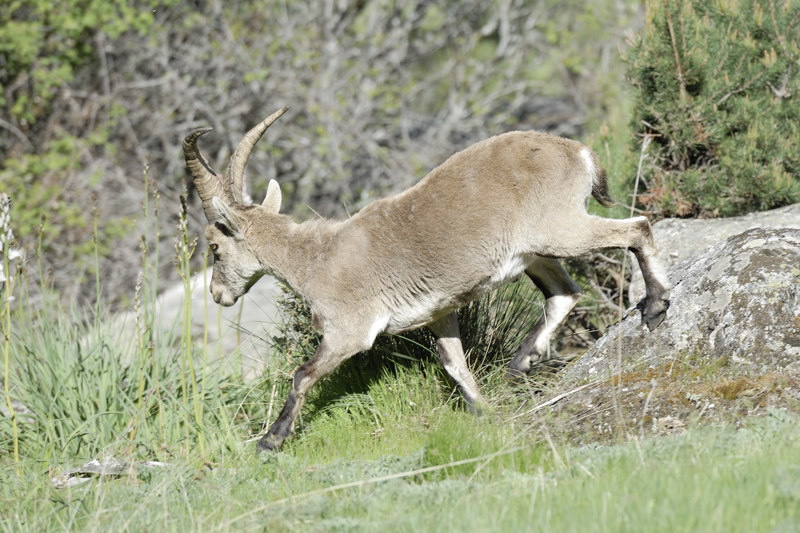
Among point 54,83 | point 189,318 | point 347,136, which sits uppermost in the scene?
point 54,83

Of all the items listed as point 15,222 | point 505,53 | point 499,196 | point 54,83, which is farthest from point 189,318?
point 505,53

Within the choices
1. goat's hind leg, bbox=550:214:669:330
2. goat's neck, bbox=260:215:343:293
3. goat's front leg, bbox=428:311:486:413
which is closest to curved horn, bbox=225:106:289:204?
goat's neck, bbox=260:215:343:293

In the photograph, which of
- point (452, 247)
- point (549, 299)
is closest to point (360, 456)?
point (452, 247)

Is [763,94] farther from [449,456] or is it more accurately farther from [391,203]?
[449,456]

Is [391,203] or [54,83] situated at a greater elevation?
[54,83]

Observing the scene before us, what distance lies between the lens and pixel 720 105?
754 cm

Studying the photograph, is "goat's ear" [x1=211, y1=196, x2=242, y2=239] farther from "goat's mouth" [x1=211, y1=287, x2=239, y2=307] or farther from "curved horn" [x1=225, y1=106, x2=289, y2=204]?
"goat's mouth" [x1=211, y1=287, x2=239, y2=307]

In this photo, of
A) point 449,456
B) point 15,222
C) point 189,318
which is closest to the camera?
point 449,456

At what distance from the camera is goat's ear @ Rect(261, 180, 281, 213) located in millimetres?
7195

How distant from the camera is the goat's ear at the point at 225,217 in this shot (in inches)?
260

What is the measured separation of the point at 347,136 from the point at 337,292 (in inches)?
351

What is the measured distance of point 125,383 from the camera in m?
7.34

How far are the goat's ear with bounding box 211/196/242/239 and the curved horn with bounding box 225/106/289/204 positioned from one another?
6.2 inches

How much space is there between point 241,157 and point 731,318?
3450 mm
